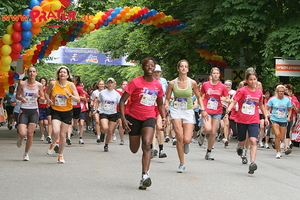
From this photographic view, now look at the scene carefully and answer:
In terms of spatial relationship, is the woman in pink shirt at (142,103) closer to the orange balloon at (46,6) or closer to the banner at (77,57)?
the orange balloon at (46,6)

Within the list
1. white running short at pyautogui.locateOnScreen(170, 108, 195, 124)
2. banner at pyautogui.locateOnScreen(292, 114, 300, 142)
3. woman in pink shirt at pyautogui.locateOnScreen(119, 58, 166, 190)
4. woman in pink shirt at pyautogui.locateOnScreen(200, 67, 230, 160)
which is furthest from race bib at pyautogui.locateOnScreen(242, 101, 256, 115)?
banner at pyautogui.locateOnScreen(292, 114, 300, 142)

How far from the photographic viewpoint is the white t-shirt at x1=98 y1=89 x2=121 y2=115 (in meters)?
15.0

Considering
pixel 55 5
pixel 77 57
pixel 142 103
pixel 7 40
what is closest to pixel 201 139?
pixel 55 5

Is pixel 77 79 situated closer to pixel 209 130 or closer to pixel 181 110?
pixel 209 130

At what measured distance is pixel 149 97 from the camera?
340 inches

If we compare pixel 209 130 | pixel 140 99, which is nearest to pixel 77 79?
pixel 209 130

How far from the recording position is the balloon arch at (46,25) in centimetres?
1457

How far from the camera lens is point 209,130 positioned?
1237 cm

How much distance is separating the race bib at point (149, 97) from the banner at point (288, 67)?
11.5 metres

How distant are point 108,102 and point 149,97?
6568mm

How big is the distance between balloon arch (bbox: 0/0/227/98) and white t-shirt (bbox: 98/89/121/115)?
2.32 meters

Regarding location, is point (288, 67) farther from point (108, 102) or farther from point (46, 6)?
point (46, 6)

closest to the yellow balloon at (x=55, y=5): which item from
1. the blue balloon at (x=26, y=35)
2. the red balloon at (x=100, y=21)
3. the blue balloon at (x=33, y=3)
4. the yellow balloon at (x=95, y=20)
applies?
the blue balloon at (x=33, y=3)

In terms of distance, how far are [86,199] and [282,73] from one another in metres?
13.5
